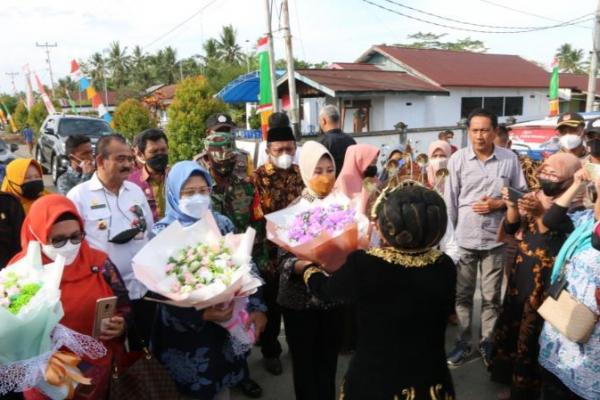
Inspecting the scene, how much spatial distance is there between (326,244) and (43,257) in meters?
1.35

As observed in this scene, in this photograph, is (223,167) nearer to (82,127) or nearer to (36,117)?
(82,127)

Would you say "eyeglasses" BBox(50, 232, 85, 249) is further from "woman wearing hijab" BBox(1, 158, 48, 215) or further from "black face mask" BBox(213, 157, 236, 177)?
"woman wearing hijab" BBox(1, 158, 48, 215)

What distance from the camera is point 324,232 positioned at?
2.18 meters

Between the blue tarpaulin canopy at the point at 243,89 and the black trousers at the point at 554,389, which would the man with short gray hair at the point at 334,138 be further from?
the blue tarpaulin canopy at the point at 243,89

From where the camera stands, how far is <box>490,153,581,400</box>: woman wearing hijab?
2.76 m

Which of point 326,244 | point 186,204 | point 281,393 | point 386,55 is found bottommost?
point 281,393

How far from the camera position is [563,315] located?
2268 mm

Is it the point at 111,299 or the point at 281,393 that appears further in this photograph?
the point at 281,393

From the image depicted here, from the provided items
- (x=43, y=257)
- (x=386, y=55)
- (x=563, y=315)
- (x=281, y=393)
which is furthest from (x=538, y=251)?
(x=386, y=55)

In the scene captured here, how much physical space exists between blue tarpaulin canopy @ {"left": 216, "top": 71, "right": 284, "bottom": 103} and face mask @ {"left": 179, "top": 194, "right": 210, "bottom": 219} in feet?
52.3

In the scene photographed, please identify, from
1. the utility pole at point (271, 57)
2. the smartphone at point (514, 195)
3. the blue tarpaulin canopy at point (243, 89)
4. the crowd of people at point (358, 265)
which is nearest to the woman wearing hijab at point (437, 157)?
the crowd of people at point (358, 265)

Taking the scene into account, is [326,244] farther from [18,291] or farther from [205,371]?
[18,291]

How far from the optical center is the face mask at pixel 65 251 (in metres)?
2.10

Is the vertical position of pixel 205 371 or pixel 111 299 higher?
pixel 111 299
